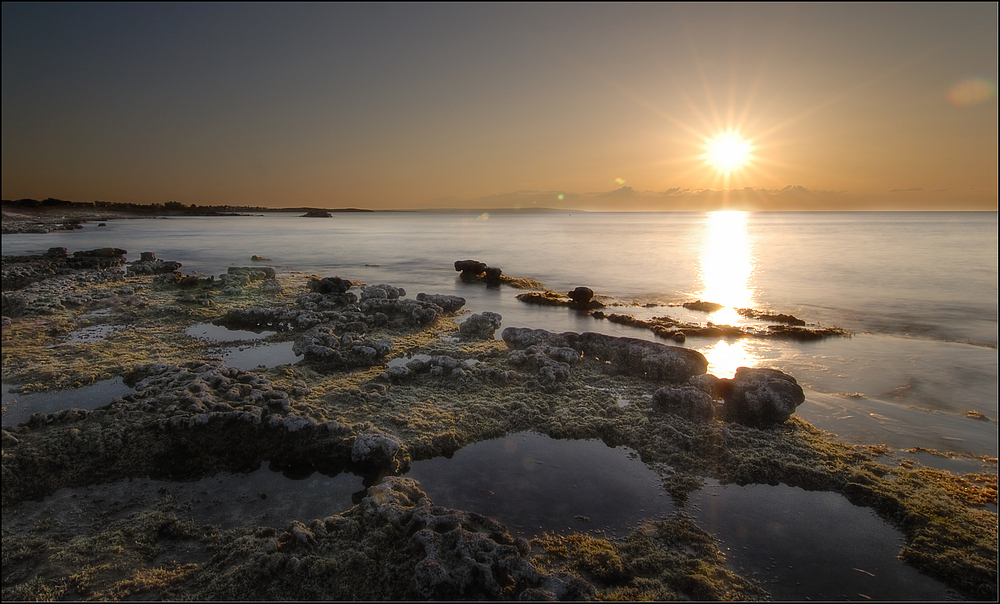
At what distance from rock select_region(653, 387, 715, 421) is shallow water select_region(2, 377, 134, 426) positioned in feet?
27.1

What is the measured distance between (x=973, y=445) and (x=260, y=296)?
1741cm

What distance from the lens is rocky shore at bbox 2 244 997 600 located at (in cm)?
367

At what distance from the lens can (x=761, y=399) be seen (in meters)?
6.57

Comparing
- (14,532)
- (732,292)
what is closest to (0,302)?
(14,532)

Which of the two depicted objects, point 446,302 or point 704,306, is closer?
point 446,302

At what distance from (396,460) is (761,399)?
529 centimetres

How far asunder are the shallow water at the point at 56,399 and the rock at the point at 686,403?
8.26m

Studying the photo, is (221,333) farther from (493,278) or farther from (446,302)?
(493,278)

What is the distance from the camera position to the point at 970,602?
144 inches

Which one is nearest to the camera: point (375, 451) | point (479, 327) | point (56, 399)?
point (375, 451)

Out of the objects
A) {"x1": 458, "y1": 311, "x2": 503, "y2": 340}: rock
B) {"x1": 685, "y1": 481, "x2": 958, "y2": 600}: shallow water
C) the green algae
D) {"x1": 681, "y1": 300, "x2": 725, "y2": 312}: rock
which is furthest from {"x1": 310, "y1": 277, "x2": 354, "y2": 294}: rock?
{"x1": 685, "y1": 481, "x2": 958, "y2": 600}: shallow water

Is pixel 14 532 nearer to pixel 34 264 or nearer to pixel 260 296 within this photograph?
pixel 260 296

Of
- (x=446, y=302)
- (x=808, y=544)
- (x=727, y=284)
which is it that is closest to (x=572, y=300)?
(x=446, y=302)

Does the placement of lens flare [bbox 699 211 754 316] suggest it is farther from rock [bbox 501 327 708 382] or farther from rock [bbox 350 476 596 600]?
rock [bbox 350 476 596 600]
